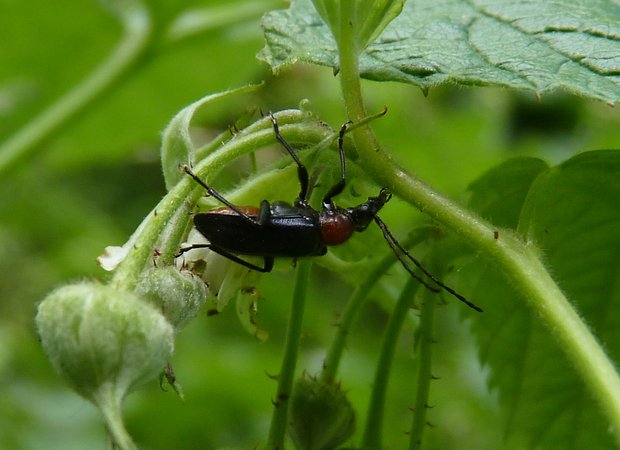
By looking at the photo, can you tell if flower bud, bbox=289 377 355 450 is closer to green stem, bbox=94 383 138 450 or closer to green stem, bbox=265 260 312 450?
green stem, bbox=265 260 312 450

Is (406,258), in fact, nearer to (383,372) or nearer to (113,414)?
(383,372)

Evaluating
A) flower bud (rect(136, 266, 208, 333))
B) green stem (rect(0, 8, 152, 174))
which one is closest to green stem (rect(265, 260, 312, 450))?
flower bud (rect(136, 266, 208, 333))

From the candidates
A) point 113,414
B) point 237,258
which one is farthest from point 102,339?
point 237,258

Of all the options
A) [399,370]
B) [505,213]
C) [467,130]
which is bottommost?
[505,213]

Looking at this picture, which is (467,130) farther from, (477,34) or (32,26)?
(477,34)

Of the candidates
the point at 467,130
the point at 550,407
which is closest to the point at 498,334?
the point at 550,407
